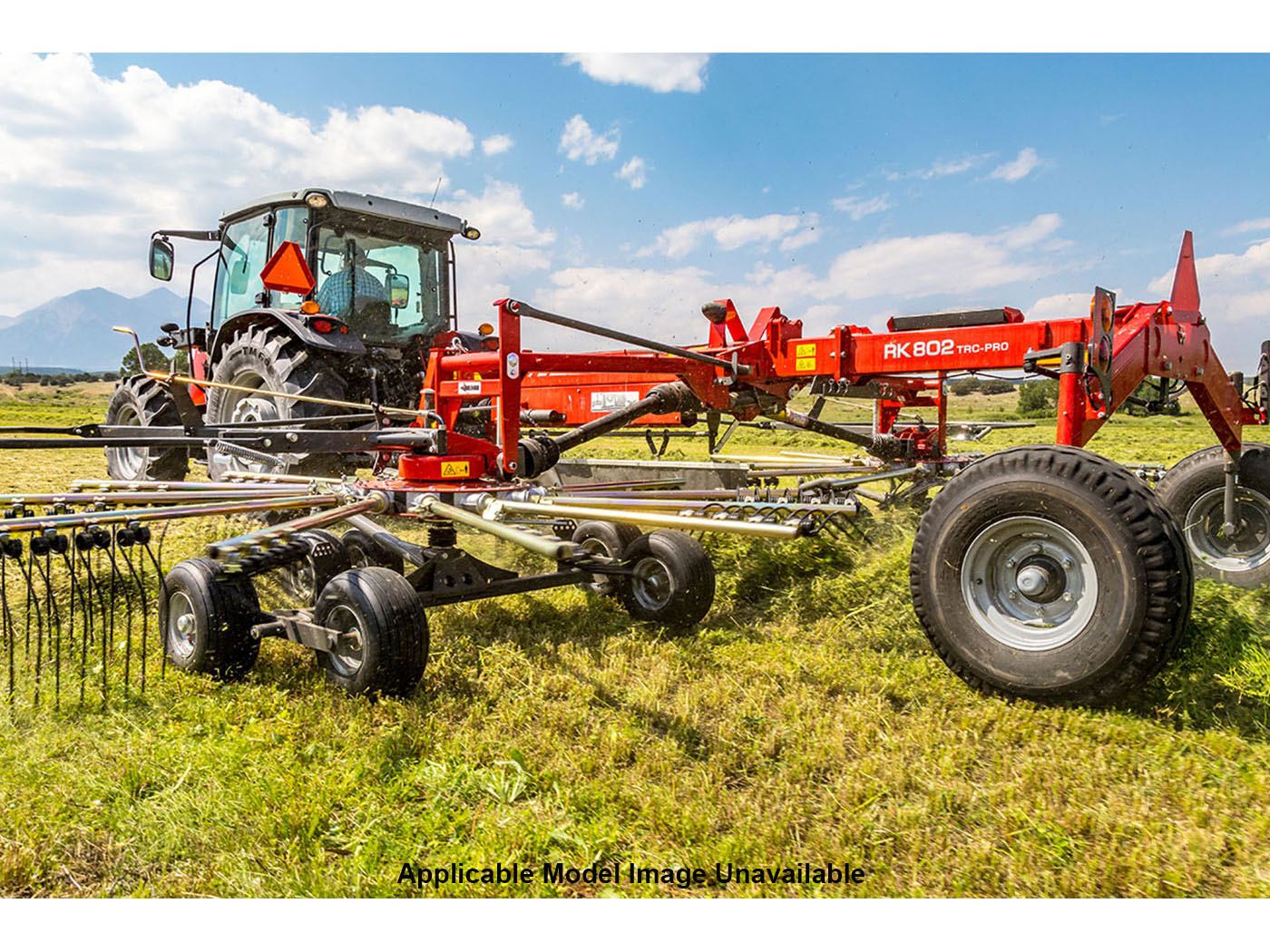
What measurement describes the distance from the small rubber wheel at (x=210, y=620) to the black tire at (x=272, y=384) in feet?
7.91

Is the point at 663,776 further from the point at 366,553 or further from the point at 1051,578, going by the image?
the point at 366,553

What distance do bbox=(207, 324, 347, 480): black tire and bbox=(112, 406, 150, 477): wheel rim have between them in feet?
4.16

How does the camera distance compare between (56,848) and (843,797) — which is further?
(843,797)

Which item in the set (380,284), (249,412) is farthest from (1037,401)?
(249,412)

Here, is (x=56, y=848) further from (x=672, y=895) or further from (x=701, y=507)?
(x=701, y=507)

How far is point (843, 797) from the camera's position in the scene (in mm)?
2627

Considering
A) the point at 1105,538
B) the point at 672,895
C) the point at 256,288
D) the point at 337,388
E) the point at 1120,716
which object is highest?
the point at 256,288

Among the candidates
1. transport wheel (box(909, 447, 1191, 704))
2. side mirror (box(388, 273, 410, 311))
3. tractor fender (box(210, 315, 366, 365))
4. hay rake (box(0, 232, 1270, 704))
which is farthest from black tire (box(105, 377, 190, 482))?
transport wheel (box(909, 447, 1191, 704))

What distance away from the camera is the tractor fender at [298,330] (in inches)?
261

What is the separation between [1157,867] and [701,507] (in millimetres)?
2289

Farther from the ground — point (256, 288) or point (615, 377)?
point (256, 288)

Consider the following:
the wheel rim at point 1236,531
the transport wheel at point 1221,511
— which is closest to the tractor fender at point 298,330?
the transport wheel at point 1221,511

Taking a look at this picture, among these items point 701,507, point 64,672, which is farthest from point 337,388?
point 701,507

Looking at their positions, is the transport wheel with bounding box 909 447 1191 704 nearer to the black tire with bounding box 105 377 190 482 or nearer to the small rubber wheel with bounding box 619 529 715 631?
the small rubber wheel with bounding box 619 529 715 631
